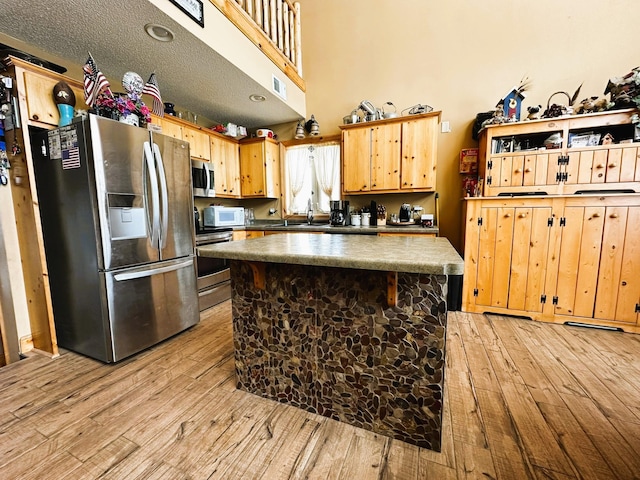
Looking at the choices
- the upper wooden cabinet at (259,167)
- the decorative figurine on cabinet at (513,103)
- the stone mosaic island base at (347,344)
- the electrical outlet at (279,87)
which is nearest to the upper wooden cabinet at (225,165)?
the upper wooden cabinet at (259,167)

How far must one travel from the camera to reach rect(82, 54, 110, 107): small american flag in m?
1.89

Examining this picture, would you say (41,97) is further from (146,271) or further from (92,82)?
(146,271)

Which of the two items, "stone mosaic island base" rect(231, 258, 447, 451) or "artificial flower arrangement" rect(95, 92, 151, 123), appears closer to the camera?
"stone mosaic island base" rect(231, 258, 447, 451)

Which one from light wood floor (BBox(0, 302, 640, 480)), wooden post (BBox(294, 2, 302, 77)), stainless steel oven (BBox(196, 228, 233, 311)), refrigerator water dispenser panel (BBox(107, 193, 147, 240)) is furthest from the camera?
wooden post (BBox(294, 2, 302, 77))

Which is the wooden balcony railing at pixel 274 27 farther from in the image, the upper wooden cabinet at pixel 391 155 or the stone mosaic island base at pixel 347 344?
the stone mosaic island base at pixel 347 344

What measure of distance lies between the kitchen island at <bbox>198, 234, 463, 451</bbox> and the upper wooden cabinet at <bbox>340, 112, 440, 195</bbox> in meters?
2.05

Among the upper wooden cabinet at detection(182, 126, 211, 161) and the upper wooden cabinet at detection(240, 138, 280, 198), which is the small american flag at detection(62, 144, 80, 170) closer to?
the upper wooden cabinet at detection(182, 126, 211, 161)

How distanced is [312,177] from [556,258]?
10.2 feet

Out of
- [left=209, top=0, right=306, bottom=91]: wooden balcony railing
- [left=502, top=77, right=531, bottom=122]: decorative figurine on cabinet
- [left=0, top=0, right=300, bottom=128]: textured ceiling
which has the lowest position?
[left=502, top=77, right=531, bottom=122]: decorative figurine on cabinet

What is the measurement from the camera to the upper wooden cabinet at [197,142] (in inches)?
127

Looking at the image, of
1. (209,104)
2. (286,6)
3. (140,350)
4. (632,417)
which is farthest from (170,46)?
(632,417)

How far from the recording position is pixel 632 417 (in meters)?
1.41

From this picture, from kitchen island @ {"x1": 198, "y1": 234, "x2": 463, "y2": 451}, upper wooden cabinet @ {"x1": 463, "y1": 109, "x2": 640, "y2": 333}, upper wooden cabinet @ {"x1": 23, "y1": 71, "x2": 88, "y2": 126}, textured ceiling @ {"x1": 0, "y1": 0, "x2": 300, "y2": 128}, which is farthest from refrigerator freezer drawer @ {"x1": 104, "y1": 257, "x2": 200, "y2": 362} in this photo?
upper wooden cabinet @ {"x1": 463, "y1": 109, "x2": 640, "y2": 333}

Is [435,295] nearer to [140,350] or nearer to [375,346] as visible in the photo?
[375,346]
